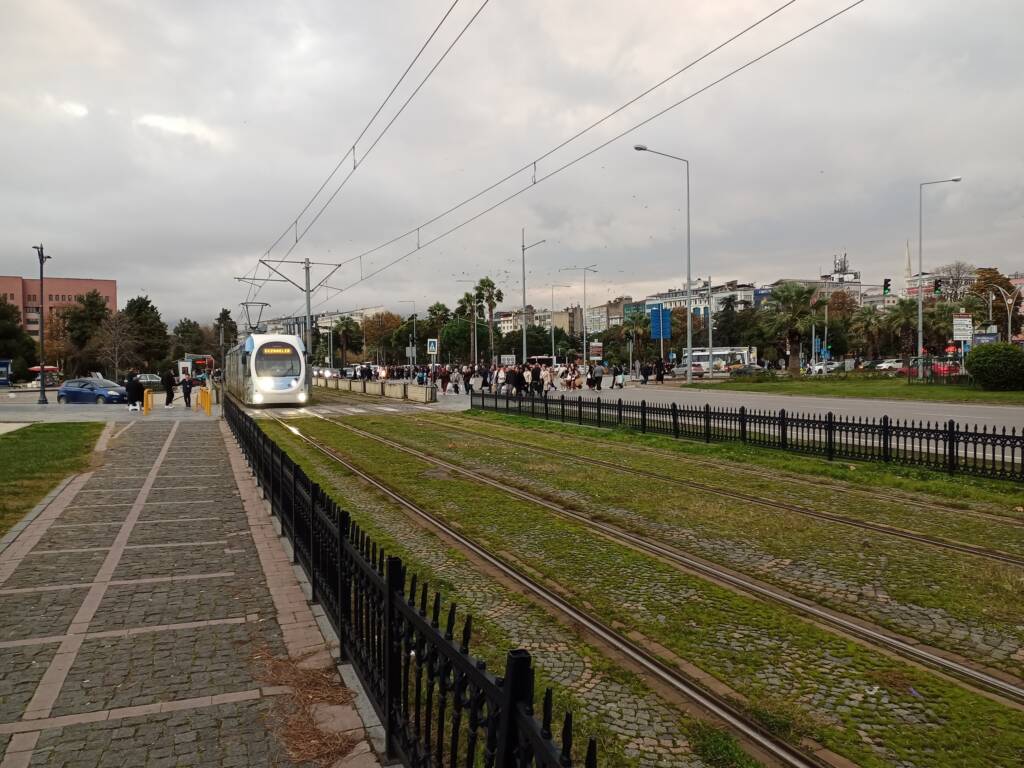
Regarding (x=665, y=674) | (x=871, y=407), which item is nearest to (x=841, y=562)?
(x=665, y=674)

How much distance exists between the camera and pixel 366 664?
4.07 metres

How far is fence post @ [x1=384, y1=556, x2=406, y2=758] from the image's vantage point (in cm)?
335

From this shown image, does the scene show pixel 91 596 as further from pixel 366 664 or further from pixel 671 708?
pixel 671 708

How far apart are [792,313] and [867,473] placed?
34281 mm

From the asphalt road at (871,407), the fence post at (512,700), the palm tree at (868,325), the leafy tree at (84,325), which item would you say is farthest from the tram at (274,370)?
the palm tree at (868,325)

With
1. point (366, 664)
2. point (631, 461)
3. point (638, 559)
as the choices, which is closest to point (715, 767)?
point (366, 664)

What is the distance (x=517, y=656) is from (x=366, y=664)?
2309mm

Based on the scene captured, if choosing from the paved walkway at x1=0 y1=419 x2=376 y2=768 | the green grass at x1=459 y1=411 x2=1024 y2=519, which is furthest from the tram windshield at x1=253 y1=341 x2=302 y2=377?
the paved walkway at x1=0 y1=419 x2=376 y2=768

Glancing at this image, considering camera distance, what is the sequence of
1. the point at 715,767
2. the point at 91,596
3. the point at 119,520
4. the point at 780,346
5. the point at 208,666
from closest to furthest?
1. the point at 715,767
2. the point at 208,666
3. the point at 91,596
4. the point at 119,520
5. the point at 780,346

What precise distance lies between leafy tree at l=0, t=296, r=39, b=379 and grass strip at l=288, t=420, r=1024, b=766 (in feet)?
240

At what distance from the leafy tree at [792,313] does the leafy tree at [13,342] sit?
64.9m

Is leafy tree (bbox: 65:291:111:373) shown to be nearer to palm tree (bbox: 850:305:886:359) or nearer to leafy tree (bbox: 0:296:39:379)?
leafy tree (bbox: 0:296:39:379)

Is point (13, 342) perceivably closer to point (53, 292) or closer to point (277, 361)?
point (277, 361)

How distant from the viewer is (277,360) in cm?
2889
